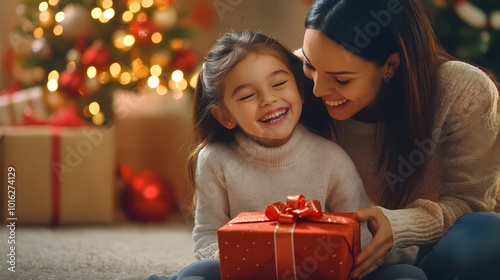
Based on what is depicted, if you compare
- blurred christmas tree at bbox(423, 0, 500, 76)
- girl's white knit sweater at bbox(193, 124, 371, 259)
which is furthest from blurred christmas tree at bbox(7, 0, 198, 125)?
girl's white knit sweater at bbox(193, 124, 371, 259)

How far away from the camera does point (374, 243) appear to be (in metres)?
1.31

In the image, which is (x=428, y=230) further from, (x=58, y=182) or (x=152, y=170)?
(x=152, y=170)

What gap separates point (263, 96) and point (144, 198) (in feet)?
4.80

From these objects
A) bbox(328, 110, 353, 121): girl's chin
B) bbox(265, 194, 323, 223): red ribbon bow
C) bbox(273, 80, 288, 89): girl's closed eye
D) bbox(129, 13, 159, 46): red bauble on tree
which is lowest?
bbox(265, 194, 323, 223): red ribbon bow

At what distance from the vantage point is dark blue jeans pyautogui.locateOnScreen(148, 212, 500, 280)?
138 centimetres

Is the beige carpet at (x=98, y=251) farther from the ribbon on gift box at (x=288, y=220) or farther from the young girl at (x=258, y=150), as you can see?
the ribbon on gift box at (x=288, y=220)

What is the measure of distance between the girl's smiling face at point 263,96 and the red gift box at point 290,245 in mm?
255

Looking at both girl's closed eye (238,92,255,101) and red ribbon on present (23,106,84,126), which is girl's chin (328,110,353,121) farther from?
red ribbon on present (23,106,84,126)

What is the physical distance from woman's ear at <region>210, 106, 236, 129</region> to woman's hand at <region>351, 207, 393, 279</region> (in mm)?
385

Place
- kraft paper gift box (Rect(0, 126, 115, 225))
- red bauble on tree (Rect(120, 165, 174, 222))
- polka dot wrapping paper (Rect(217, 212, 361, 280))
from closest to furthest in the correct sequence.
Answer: polka dot wrapping paper (Rect(217, 212, 361, 280)), kraft paper gift box (Rect(0, 126, 115, 225)), red bauble on tree (Rect(120, 165, 174, 222))

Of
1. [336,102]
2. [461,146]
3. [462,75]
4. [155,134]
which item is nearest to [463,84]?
[462,75]

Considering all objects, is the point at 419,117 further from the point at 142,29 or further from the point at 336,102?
the point at 142,29

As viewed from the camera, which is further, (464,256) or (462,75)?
(462,75)

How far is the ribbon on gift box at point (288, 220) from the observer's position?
1232 millimetres
